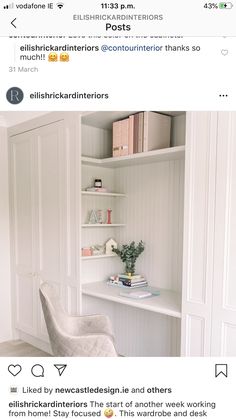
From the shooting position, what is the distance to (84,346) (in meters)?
1.49

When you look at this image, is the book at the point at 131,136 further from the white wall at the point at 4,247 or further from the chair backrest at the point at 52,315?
the white wall at the point at 4,247

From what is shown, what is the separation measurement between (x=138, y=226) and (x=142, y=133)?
29.4 inches

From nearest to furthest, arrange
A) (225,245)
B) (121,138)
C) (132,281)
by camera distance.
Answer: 1. (225,245)
2. (121,138)
3. (132,281)

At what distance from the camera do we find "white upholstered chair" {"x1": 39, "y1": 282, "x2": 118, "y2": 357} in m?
1.48

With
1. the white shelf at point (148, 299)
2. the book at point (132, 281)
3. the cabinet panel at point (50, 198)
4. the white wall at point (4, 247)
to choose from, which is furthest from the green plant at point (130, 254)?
the white wall at point (4, 247)

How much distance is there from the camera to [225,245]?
140cm
